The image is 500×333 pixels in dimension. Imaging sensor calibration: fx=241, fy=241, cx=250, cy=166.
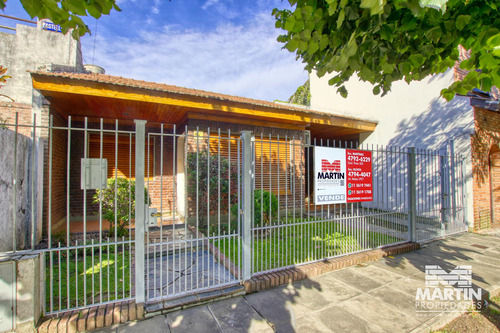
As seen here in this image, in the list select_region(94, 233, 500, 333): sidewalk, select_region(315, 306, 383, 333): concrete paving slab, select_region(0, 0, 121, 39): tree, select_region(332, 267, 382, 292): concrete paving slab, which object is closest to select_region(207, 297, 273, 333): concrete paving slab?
select_region(94, 233, 500, 333): sidewalk

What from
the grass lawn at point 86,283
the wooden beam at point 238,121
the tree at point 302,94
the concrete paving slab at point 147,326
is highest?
the tree at point 302,94

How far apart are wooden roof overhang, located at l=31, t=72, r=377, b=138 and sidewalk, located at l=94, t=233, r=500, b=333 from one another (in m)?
4.95

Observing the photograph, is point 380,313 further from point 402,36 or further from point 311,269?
point 402,36

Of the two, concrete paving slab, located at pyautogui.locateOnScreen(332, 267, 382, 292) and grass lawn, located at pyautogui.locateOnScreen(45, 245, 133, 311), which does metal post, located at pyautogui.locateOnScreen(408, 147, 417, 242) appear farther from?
grass lawn, located at pyautogui.locateOnScreen(45, 245, 133, 311)

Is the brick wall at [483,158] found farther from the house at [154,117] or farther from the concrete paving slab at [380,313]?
the concrete paving slab at [380,313]

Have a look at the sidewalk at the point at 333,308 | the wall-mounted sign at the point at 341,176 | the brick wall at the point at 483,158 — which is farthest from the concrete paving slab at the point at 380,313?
the brick wall at the point at 483,158

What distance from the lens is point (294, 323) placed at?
289cm

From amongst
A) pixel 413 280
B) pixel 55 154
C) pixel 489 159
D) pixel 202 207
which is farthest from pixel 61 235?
pixel 489 159

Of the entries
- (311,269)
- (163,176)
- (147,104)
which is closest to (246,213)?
(311,269)

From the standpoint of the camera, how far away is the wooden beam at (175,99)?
5359 mm

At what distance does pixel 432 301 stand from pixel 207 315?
315 centimetres

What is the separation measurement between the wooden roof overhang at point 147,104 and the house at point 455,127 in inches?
78.8

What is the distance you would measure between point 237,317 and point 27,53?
8518 millimetres

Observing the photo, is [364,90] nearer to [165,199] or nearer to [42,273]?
[165,199]
